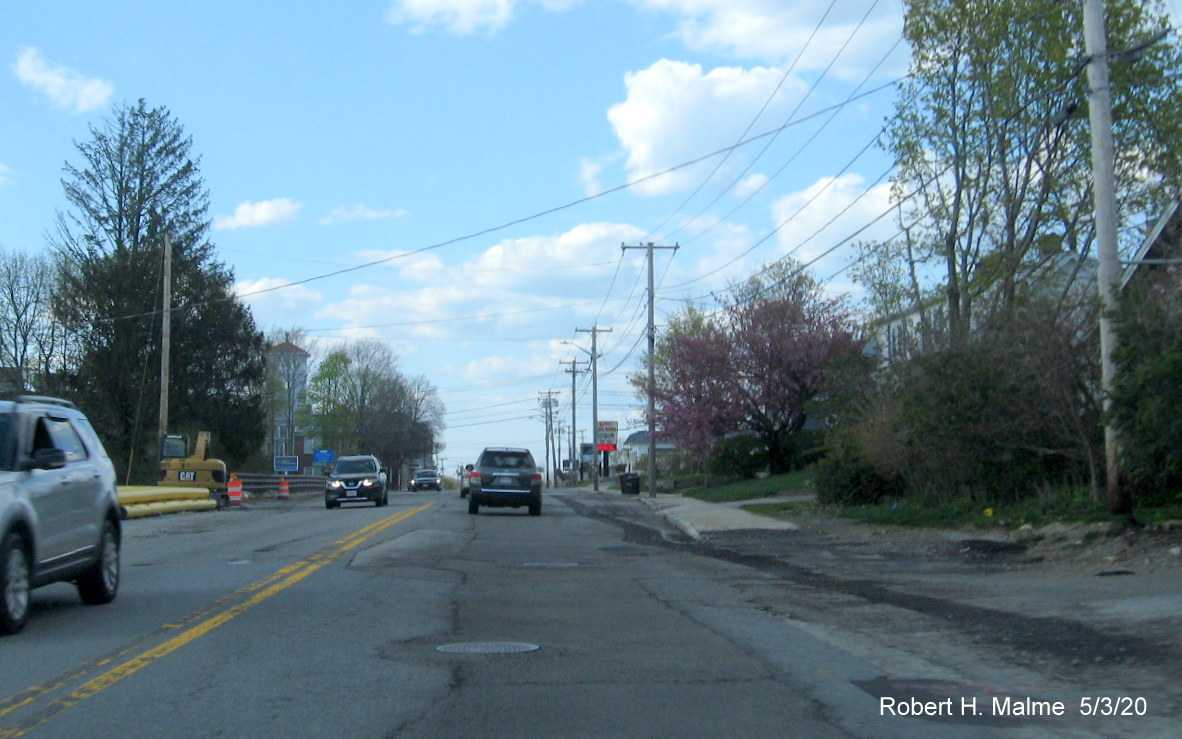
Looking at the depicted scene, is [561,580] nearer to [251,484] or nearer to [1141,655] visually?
[1141,655]

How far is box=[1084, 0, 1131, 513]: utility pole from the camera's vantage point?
15.1 meters

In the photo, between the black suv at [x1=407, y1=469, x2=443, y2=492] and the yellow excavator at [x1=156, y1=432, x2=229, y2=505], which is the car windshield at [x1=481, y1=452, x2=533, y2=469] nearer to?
the yellow excavator at [x1=156, y1=432, x2=229, y2=505]

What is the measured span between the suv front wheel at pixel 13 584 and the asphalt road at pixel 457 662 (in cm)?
20

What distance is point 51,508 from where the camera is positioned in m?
9.74

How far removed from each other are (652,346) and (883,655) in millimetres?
33252

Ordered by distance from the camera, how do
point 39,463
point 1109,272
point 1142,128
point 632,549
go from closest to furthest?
point 39,463, point 1109,272, point 632,549, point 1142,128

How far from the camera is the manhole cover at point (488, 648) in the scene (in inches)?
338

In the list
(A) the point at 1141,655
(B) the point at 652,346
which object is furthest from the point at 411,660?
(B) the point at 652,346

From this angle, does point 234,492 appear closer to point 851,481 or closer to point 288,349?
point 851,481

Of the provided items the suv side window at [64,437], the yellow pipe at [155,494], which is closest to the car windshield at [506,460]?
the yellow pipe at [155,494]

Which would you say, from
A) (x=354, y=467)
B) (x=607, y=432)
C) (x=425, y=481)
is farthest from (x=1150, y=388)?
(x=425, y=481)

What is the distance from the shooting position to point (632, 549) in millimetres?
18672

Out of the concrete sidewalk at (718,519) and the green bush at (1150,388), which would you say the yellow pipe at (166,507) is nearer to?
the concrete sidewalk at (718,519)

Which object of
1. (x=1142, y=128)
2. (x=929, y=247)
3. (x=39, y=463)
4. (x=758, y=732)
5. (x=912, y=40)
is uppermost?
(x=912, y=40)
